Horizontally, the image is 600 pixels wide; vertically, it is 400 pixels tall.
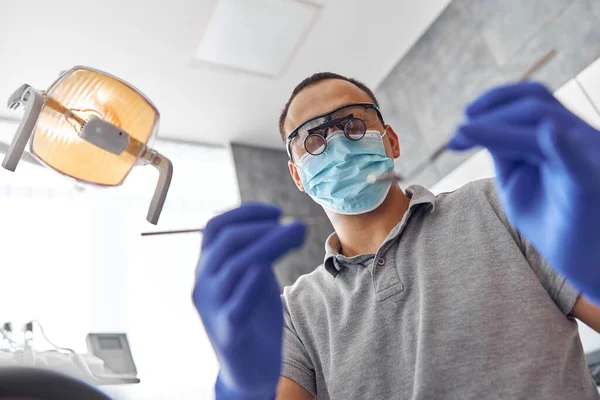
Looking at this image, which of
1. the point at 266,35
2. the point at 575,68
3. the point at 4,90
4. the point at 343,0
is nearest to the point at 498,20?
the point at 575,68

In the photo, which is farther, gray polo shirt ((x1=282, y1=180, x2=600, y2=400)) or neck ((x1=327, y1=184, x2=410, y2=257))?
neck ((x1=327, y1=184, x2=410, y2=257))

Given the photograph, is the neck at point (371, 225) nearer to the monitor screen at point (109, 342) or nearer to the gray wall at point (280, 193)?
the monitor screen at point (109, 342)

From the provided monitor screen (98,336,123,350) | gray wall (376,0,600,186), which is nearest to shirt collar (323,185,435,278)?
monitor screen (98,336,123,350)

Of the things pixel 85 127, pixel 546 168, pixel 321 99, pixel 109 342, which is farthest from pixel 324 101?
pixel 109 342

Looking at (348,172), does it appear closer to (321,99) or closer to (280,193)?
(321,99)

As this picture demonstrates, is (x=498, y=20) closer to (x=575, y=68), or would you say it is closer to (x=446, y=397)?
(x=575, y=68)

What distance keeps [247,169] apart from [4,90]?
A: 1.45 metres

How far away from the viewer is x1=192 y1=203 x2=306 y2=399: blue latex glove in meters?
0.66

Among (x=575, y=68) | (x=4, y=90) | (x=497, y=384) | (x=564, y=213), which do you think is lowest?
(x=497, y=384)

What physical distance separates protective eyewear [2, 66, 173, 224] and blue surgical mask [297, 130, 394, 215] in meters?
0.39

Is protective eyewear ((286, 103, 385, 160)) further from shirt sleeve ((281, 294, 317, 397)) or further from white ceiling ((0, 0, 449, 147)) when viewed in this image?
white ceiling ((0, 0, 449, 147))

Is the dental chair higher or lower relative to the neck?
lower

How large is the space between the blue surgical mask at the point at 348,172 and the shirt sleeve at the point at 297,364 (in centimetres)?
30

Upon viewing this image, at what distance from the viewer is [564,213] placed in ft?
2.00
